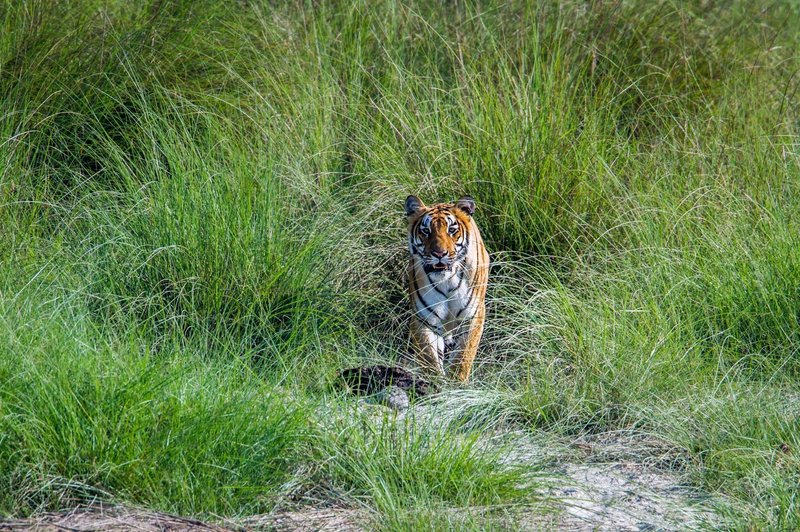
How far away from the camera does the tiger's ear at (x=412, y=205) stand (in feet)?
16.1

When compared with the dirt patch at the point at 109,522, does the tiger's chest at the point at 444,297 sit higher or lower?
higher

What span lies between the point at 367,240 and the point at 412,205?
60 cm

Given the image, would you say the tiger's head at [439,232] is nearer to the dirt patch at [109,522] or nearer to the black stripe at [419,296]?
the black stripe at [419,296]

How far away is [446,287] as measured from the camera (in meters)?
4.85

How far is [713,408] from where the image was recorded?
4129 mm

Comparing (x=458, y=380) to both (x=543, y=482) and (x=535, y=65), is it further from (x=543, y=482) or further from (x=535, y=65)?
(x=535, y=65)

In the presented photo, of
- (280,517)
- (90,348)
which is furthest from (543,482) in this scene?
(90,348)

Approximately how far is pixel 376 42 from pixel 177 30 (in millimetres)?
1224

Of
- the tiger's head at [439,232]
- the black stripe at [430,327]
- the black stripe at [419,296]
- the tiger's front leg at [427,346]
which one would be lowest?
the tiger's front leg at [427,346]

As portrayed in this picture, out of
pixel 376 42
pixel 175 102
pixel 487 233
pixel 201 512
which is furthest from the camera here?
pixel 376 42

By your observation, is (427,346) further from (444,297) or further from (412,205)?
(412,205)

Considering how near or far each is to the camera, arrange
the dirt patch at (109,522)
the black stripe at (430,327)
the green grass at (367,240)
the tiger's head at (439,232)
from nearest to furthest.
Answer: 1. the dirt patch at (109,522)
2. the green grass at (367,240)
3. the tiger's head at (439,232)
4. the black stripe at (430,327)

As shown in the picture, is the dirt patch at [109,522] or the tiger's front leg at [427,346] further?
the tiger's front leg at [427,346]

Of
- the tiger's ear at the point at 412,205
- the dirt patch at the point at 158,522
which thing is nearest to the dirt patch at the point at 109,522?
the dirt patch at the point at 158,522
